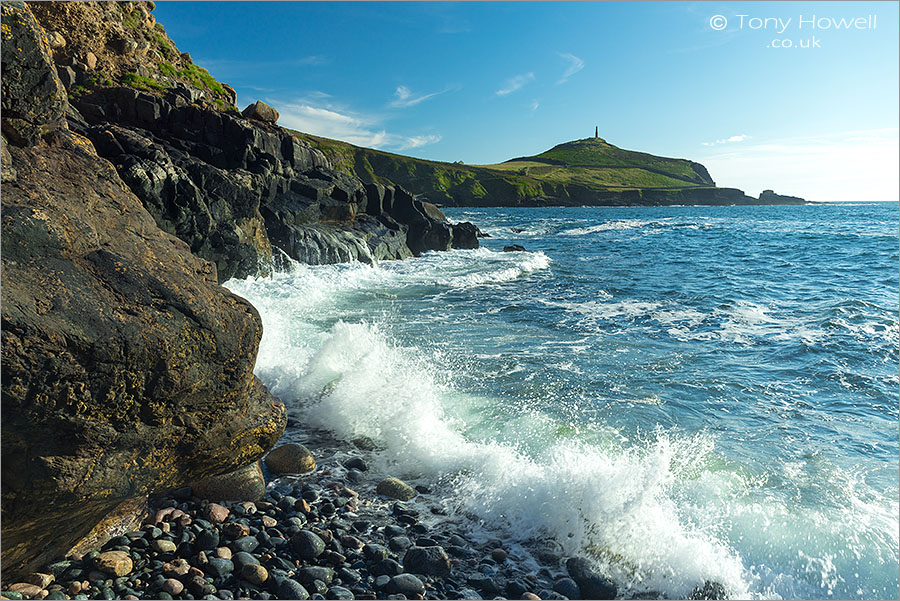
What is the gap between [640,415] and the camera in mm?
8875

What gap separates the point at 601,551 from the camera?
537 centimetres

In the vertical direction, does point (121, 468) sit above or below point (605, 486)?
above

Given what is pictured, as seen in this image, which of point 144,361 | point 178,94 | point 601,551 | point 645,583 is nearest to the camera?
point 144,361

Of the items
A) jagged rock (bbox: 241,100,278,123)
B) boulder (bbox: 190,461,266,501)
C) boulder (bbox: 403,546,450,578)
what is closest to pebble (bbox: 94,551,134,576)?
boulder (bbox: 190,461,266,501)

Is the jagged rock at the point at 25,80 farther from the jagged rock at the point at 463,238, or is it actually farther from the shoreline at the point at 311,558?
the jagged rock at the point at 463,238

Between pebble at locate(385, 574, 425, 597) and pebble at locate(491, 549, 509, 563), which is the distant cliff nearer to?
pebble at locate(491, 549, 509, 563)

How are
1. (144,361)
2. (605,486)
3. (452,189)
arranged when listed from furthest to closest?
(452,189)
(605,486)
(144,361)

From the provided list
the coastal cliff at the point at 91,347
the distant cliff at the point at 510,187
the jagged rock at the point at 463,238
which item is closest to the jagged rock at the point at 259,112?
the jagged rock at the point at 463,238

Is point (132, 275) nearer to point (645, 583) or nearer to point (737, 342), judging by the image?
point (645, 583)

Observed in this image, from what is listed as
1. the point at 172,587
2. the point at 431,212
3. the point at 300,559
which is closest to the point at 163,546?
the point at 172,587

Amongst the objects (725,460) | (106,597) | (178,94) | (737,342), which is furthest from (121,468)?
(178,94)

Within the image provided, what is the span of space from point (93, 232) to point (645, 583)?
19.4ft

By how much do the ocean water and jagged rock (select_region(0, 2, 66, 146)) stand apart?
5.24 meters

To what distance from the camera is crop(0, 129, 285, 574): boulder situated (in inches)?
140
